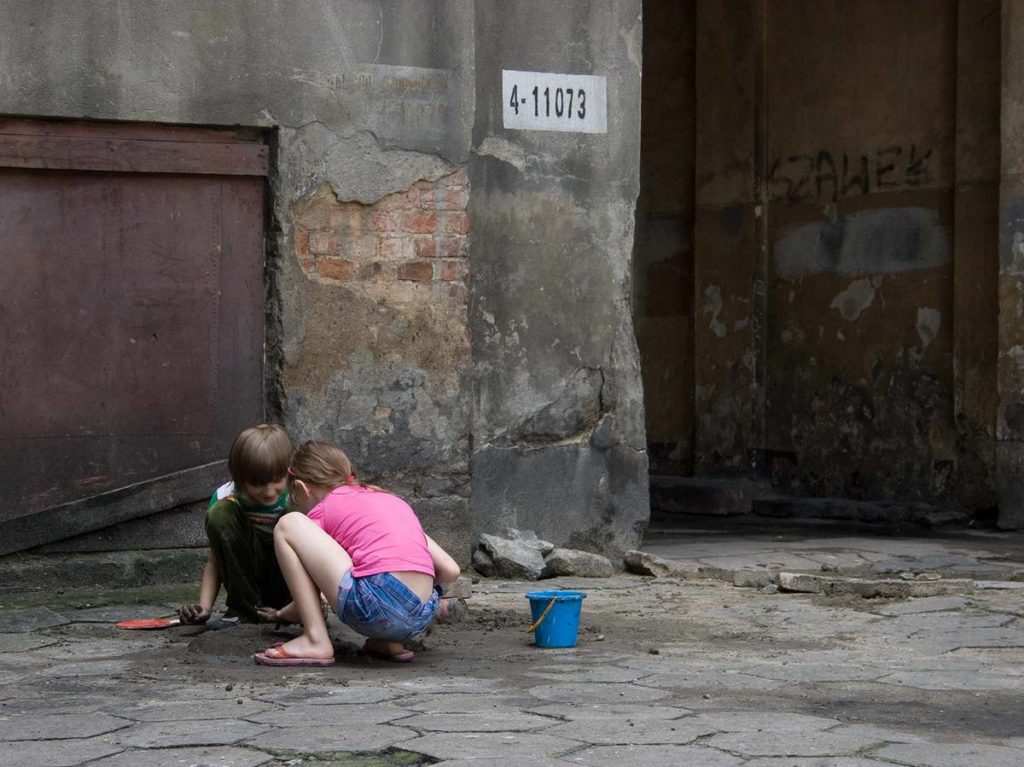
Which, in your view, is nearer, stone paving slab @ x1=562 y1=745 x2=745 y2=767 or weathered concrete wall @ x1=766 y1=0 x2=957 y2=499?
stone paving slab @ x1=562 y1=745 x2=745 y2=767

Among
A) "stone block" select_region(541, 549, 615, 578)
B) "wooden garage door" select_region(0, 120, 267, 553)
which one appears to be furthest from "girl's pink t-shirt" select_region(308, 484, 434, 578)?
"stone block" select_region(541, 549, 615, 578)

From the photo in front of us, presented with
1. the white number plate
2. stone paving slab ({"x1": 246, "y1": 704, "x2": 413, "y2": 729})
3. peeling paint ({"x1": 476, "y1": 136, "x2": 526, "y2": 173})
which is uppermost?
the white number plate

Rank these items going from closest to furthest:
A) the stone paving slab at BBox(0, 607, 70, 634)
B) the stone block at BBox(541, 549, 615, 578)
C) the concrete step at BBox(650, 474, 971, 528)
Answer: the stone paving slab at BBox(0, 607, 70, 634), the stone block at BBox(541, 549, 615, 578), the concrete step at BBox(650, 474, 971, 528)

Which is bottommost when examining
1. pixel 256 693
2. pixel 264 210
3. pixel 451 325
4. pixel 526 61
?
pixel 256 693

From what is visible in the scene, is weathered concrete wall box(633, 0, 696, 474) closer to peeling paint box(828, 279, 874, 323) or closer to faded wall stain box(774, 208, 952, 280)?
faded wall stain box(774, 208, 952, 280)

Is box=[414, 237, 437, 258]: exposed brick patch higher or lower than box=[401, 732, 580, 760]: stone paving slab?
higher

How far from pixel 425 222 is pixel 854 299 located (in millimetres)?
4440

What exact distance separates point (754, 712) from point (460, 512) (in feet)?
10.4

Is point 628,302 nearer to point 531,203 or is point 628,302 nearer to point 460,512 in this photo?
point 531,203

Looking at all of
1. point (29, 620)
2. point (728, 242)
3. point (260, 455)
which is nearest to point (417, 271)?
point (260, 455)

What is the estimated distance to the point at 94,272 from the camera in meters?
6.24

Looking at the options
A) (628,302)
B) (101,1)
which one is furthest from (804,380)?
(101,1)

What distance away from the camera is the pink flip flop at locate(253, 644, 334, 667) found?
14.8ft

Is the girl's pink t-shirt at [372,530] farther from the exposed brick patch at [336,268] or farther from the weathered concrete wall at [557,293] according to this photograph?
the weathered concrete wall at [557,293]
